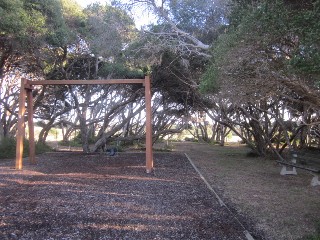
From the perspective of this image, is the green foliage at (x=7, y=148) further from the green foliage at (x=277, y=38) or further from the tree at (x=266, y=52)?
the green foliage at (x=277, y=38)

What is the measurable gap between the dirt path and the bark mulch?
55 cm

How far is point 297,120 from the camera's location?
18.2 m

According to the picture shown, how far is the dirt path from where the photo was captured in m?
5.98

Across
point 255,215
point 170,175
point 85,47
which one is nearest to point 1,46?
point 85,47

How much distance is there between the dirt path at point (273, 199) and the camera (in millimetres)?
5976

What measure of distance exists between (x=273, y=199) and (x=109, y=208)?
12.3 feet

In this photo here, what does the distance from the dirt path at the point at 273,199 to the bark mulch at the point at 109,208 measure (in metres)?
0.55

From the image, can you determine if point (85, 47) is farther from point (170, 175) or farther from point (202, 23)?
point (170, 175)

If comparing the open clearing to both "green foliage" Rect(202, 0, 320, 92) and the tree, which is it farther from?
"green foliage" Rect(202, 0, 320, 92)

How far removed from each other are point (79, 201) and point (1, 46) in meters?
10.5

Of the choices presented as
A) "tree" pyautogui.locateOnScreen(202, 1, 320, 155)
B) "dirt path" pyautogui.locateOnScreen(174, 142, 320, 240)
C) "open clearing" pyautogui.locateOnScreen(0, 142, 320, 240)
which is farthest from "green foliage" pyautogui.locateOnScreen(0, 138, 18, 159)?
"tree" pyautogui.locateOnScreen(202, 1, 320, 155)

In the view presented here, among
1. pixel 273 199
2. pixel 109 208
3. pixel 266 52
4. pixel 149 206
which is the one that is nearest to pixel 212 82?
pixel 266 52

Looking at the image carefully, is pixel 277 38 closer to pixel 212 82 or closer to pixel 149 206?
pixel 212 82

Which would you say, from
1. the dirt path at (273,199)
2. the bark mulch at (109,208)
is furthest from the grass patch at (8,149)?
the dirt path at (273,199)
